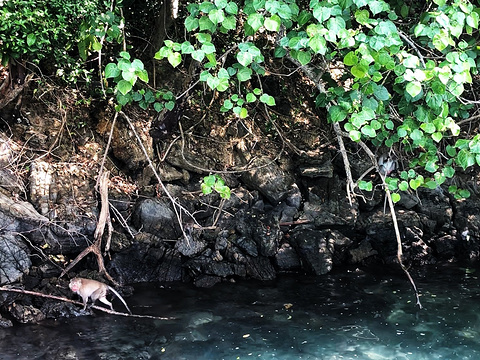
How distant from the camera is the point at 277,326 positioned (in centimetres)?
658

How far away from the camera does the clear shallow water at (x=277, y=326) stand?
580 cm

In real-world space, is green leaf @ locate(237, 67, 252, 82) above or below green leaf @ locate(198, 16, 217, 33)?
below

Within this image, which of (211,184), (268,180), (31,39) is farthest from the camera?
(268,180)

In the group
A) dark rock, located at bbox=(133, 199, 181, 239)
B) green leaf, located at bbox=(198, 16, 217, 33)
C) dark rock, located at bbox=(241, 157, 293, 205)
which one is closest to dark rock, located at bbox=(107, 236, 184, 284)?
dark rock, located at bbox=(133, 199, 181, 239)

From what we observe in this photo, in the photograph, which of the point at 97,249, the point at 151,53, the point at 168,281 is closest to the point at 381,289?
the point at 168,281

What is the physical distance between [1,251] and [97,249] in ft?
4.64

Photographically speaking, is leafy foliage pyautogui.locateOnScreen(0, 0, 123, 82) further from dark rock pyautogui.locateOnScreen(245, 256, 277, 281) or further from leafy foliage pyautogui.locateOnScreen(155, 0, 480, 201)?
dark rock pyautogui.locateOnScreen(245, 256, 277, 281)

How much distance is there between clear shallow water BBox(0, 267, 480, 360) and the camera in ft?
19.0

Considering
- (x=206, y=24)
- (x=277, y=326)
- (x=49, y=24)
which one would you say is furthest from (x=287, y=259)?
(x=49, y=24)

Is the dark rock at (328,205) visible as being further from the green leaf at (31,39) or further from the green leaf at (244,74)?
the green leaf at (31,39)

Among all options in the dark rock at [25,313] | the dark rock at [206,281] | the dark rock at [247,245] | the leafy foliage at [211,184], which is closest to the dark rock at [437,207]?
the dark rock at [247,245]

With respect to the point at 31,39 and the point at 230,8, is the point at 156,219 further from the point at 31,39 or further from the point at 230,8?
the point at 230,8

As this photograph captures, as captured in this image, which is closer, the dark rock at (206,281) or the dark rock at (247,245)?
the dark rock at (206,281)

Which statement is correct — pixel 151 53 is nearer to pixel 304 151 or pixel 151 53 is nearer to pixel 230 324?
pixel 304 151
